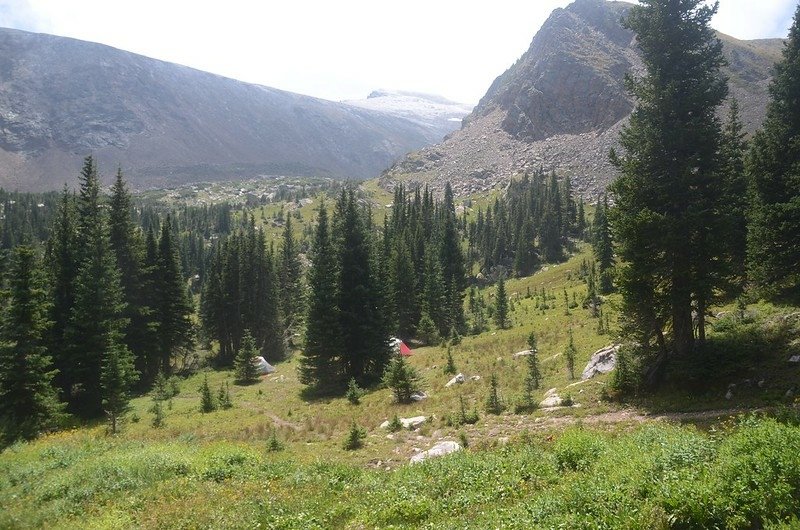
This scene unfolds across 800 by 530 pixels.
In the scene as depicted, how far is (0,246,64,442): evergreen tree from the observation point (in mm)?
25527

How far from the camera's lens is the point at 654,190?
18.6 meters

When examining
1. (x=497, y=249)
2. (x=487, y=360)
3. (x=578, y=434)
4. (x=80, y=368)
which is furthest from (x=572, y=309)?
(x=497, y=249)

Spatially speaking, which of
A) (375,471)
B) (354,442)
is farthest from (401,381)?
(375,471)

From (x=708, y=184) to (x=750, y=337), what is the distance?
20.9 feet

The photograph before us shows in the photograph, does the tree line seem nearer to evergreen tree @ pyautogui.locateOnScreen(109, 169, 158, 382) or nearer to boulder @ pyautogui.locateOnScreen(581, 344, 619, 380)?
boulder @ pyautogui.locateOnScreen(581, 344, 619, 380)

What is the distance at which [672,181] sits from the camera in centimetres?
1830

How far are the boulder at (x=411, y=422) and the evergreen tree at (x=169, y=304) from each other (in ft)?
117

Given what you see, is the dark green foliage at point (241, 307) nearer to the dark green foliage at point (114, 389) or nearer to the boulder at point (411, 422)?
the dark green foliage at point (114, 389)

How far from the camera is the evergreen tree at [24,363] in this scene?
83.7ft

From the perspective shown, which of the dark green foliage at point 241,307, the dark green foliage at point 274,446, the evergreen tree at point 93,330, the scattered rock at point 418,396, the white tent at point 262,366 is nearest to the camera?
the dark green foliage at point 274,446

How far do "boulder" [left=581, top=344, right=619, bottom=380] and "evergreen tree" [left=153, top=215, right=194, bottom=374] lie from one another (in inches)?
1685

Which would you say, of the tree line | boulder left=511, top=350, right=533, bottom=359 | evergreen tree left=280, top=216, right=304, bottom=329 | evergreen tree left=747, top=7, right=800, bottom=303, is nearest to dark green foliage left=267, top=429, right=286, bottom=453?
the tree line

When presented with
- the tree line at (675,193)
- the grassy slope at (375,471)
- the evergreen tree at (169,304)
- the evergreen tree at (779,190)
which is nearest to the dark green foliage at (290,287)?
the evergreen tree at (169,304)

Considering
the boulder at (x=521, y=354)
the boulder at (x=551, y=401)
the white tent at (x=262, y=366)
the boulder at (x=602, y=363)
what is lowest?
the white tent at (x=262, y=366)
